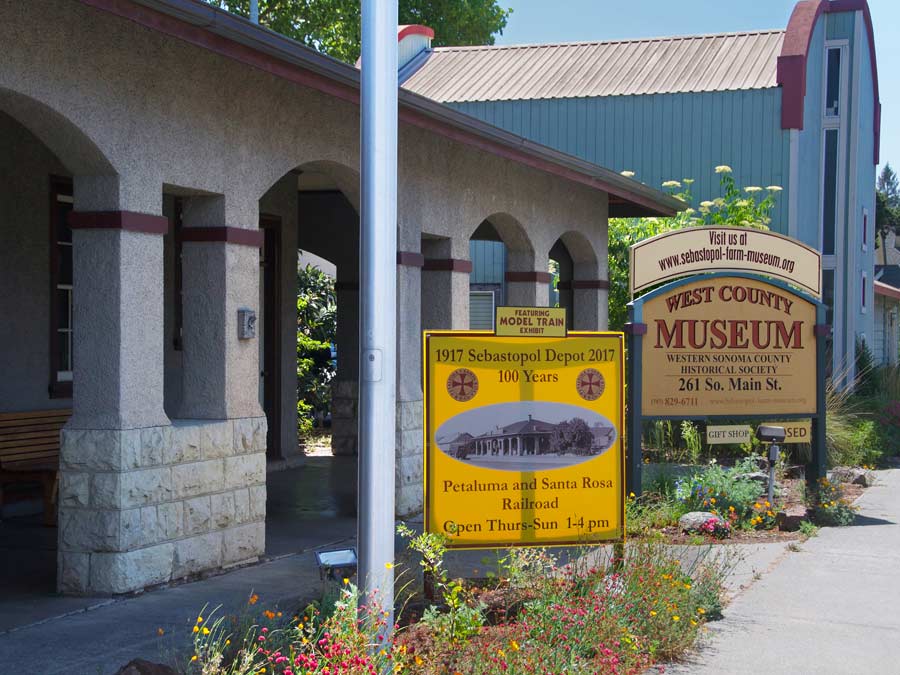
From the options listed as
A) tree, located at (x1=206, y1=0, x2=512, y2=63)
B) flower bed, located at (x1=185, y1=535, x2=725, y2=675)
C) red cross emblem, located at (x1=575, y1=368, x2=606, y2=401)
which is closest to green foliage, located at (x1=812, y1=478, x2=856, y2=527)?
flower bed, located at (x1=185, y1=535, x2=725, y2=675)

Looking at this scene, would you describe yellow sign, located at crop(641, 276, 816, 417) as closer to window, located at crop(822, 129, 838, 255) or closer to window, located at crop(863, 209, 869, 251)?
window, located at crop(822, 129, 838, 255)

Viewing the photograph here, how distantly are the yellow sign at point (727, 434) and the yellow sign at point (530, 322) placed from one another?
4.11 meters

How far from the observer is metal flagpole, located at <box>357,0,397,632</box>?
18.8 feet

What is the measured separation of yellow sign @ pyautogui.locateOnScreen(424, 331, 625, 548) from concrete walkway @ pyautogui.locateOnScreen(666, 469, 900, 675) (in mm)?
1117

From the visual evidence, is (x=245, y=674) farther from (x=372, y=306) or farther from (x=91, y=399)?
(x=91, y=399)

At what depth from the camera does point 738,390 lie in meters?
11.5

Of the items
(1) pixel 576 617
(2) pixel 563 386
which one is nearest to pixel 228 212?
(2) pixel 563 386

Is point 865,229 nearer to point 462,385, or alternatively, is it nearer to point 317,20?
point 317,20

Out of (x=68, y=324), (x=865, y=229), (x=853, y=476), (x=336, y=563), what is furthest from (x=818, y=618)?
(x=865, y=229)

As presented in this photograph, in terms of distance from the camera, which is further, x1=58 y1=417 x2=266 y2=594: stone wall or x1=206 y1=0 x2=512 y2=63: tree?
x1=206 y1=0 x2=512 y2=63: tree

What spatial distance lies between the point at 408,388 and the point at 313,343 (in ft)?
30.9

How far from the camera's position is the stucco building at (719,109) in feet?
75.7

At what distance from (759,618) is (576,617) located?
6.72 ft

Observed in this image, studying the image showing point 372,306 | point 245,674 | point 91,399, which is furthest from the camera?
point 91,399
